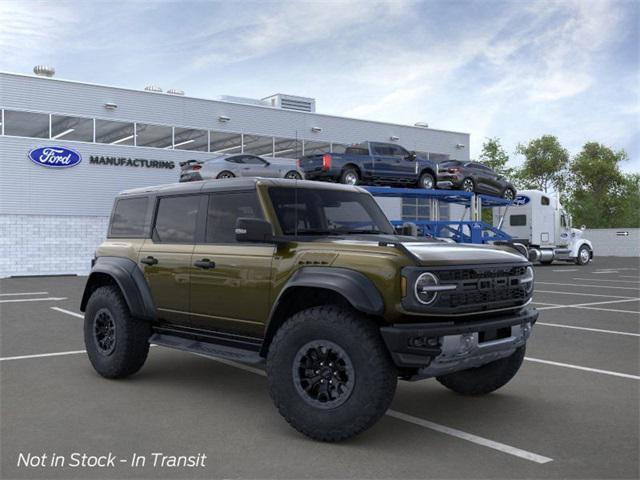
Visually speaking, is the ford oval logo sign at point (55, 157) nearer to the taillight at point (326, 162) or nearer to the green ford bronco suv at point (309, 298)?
the taillight at point (326, 162)

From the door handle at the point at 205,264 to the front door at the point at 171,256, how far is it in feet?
0.53

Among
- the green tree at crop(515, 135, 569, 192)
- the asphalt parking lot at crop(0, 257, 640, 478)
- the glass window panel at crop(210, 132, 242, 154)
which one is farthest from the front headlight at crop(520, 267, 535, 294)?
the green tree at crop(515, 135, 569, 192)

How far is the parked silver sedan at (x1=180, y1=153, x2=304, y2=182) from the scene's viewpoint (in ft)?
66.6

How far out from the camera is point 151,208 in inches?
262

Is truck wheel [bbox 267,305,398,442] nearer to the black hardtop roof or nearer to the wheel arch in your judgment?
the wheel arch

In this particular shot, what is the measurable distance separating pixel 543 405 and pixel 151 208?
13.8ft

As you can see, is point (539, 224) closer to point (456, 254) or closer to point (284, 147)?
point (284, 147)

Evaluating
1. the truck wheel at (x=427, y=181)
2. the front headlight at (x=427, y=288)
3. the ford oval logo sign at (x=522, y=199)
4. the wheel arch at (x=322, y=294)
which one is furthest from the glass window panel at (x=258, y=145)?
the front headlight at (x=427, y=288)

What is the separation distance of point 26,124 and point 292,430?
2456 cm

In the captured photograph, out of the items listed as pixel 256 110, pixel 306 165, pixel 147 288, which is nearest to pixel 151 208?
pixel 147 288

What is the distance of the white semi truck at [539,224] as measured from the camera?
30.0 m

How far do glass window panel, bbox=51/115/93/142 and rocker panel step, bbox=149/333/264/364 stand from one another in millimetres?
22590

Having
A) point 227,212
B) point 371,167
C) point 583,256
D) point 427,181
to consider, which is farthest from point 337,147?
point 227,212

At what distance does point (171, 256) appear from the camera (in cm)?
604
